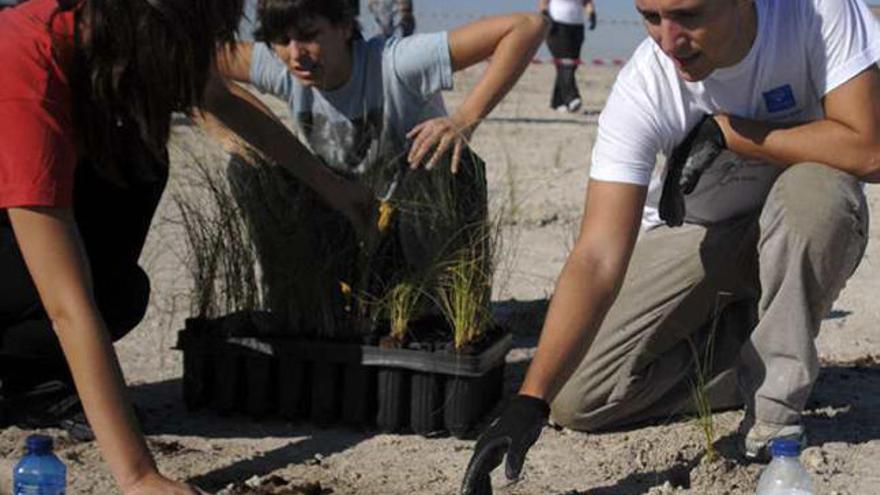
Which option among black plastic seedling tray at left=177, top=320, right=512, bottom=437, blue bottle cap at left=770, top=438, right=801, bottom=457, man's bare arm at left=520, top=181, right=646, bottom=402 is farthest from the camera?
black plastic seedling tray at left=177, top=320, right=512, bottom=437

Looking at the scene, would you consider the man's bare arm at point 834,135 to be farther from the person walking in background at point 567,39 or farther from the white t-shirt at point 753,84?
the person walking in background at point 567,39

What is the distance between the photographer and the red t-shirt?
10.9 feet

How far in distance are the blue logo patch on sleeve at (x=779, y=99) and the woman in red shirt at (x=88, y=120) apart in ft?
4.50

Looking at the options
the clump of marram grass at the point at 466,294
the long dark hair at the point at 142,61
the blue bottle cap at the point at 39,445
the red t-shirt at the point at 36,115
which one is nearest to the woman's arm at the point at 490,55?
the clump of marram grass at the point at 466,294

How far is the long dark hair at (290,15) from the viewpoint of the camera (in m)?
4.51

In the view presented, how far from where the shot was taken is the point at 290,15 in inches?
178

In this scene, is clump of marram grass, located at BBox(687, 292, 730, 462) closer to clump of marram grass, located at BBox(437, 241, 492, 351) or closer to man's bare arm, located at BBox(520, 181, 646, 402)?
man's bare arm, located at BBox(520, 181, 646, 402)

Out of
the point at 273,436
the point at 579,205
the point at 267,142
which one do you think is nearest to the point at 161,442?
the point at 273,436

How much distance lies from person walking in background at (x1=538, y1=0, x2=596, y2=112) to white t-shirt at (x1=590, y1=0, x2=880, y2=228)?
1083cm

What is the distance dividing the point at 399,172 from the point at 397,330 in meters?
0.50

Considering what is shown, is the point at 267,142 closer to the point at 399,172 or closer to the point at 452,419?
the point at 399,172

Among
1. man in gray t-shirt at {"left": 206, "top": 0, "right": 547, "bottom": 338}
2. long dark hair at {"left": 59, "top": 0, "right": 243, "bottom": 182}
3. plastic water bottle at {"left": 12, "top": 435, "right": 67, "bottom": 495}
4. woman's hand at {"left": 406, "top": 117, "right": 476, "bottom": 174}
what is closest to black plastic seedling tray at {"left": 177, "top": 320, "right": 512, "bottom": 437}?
man in gray t-shirt at {"left": 206, "top": 0, "right": 547, "bottom": 338}

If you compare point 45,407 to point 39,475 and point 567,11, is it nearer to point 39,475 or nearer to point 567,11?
point 39,475

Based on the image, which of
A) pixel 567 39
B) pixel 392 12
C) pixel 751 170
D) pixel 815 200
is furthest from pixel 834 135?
pixel 567 39
